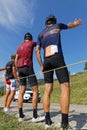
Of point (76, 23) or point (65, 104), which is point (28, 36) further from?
point (65, 104)

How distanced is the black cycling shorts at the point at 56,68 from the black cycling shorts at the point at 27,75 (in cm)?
134

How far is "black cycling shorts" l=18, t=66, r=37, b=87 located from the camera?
9.28 meters

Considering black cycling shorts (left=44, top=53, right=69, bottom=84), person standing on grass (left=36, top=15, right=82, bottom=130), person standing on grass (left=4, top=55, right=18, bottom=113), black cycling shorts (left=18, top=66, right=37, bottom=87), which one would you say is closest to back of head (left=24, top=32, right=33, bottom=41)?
black cycling shorts (left=18, top=66, right=37, bottom=87)

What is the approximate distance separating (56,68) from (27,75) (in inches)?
82.3

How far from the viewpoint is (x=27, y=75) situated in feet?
31.4

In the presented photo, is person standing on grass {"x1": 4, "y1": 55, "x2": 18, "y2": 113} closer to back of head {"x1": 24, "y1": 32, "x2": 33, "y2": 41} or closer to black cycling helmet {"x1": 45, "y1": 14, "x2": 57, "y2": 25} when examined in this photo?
back of head {"x1": 24, "y1": 32, "x2": 33, "y2": 41}

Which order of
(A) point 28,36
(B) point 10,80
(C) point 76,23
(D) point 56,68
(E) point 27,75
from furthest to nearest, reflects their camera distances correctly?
(B) point 10,80 → (A) point 28,36 → (E) point 27,75 → (C) point 76,23 → (D) point 56,68

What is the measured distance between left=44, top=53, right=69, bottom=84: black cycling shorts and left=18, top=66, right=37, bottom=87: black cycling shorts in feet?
4.41

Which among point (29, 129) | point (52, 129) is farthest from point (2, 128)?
point (52, 129)

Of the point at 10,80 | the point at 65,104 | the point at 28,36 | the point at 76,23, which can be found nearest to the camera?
the point at 65,104

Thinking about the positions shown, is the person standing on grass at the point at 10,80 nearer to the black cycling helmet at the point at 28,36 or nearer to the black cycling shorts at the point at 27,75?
the black cycling shorts at the point at 27,75

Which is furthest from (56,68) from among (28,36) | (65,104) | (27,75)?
(28,36)

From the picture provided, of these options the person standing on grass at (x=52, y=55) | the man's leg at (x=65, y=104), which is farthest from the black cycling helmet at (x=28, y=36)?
the man's leg at (x=65, y=104)

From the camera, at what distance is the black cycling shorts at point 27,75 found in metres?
9.28
